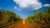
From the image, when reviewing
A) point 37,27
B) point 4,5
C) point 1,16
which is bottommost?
point 37,27

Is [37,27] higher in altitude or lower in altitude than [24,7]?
lower

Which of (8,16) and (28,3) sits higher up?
(28,3)

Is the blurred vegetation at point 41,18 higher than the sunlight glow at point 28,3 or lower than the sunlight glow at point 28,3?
lower

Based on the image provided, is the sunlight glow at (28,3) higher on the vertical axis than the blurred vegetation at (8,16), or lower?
higher

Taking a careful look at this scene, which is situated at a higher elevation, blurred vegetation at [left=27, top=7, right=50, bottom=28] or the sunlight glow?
the sunlight glow

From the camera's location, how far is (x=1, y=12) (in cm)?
98

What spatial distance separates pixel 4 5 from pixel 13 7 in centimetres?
10

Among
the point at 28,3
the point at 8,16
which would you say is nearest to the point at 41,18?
the point at 28,3

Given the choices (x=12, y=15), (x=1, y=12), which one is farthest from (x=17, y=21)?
(x=1, y=12)

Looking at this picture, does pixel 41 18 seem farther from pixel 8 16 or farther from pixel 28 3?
pixel 8 16

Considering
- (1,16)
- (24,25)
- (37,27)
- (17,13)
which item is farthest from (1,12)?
(37,27)

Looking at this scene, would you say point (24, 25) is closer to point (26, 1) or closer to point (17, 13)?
point (17, 13)

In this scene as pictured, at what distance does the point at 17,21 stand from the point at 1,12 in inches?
7.4

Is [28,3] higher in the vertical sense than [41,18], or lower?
higher
